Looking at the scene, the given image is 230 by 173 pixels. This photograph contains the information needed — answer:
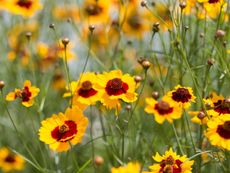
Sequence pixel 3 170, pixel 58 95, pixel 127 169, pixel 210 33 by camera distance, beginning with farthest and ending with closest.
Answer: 1. pixel 58 95
2. pixel 3 170
3. pixel 210 33
4. pixel 127 169

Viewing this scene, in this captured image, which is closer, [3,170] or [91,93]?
[91,93]

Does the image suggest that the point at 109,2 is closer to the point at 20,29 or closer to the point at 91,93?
the point at 20,29

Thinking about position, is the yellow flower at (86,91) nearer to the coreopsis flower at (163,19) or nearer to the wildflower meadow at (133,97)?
→ the wildflower meadow at (133,97)

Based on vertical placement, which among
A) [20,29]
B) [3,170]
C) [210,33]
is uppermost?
[210,33]

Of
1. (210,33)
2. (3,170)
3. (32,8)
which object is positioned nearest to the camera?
(210,33)

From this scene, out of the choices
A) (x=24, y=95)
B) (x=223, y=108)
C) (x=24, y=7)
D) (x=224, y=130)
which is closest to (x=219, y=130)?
(x=224, y=130)

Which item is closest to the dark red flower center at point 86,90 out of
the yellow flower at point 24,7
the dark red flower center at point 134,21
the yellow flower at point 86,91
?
the yellow flower at point 86,91

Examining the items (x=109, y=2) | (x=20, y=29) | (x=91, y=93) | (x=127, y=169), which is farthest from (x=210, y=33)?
(x=20, y=29)
